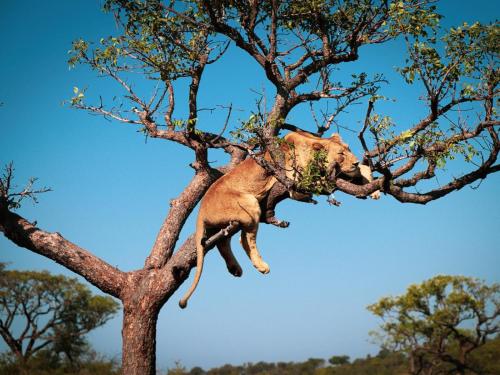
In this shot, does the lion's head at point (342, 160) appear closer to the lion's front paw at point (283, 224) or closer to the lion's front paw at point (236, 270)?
the lion's front paw at point (283, 224)

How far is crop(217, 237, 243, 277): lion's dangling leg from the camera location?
834 cm

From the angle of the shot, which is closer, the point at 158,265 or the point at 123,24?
the point at 158,265

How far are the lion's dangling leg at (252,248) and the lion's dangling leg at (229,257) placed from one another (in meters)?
0.40

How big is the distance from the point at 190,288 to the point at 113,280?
5.00 ft

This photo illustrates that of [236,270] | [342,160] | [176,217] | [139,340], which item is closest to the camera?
[342,160]

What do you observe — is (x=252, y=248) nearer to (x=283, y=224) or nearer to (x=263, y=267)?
(x=263, y=267)

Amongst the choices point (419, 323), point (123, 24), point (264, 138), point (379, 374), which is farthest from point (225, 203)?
point (379, 374)

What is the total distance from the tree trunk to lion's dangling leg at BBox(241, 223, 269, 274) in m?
1.68

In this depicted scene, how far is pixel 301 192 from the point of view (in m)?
6.91

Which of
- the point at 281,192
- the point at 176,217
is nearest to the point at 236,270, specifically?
the point at 176,217

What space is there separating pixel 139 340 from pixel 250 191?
8.91ft

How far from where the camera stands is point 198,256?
794cm

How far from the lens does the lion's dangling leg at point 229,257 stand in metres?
8.34

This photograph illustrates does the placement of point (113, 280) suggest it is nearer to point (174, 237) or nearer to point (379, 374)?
point (174, 237)
